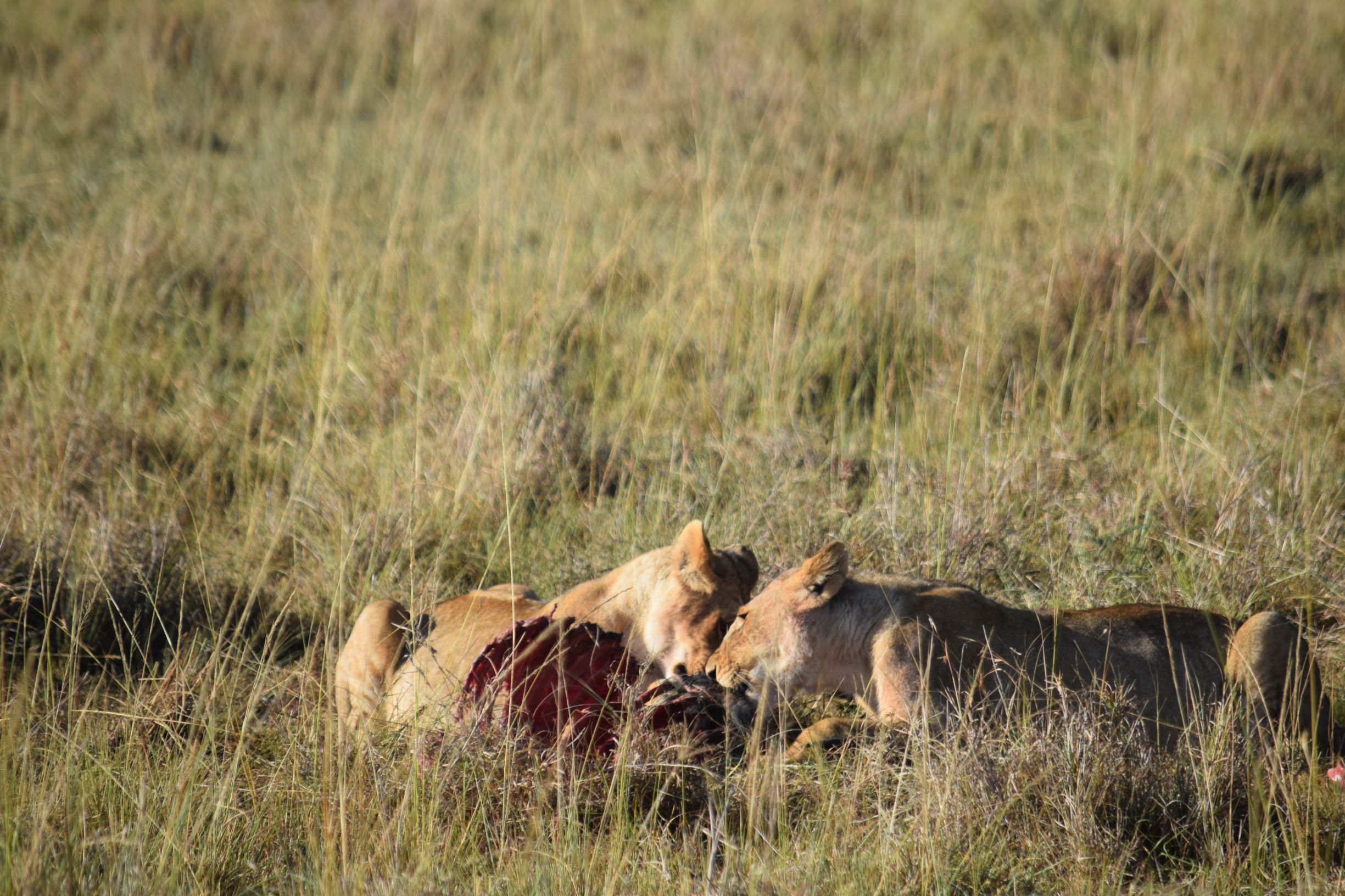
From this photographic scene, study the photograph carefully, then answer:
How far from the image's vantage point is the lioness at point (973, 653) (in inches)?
119

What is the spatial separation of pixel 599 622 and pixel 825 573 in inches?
26.9

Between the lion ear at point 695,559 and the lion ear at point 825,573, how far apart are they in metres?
0.26

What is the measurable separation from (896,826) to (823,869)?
0.25m

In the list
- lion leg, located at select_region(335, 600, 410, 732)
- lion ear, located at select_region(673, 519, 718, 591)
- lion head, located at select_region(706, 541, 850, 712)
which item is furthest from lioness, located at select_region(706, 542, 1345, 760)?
lion leg, located at select_region(335, 600, 410, 732)

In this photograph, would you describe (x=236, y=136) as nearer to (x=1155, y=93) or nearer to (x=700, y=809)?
(x=1155, y=93)

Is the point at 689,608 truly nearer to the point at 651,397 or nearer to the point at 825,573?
the point at 825,573

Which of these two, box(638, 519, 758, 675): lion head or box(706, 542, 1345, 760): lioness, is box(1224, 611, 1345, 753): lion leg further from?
box(638, 519, 758, 675): lion head

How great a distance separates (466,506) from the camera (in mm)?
4398

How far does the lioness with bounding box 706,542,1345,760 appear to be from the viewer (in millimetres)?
3021

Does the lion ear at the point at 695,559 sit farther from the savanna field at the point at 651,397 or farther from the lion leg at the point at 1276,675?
the lion leg at the point at 1276,675

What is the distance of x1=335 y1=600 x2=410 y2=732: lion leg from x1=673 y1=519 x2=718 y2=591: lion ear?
84cm

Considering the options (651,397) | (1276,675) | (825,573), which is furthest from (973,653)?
(651,397)

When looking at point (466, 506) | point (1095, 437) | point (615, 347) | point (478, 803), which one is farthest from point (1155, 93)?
point (478, 803)

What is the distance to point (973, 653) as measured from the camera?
3.13 metres
